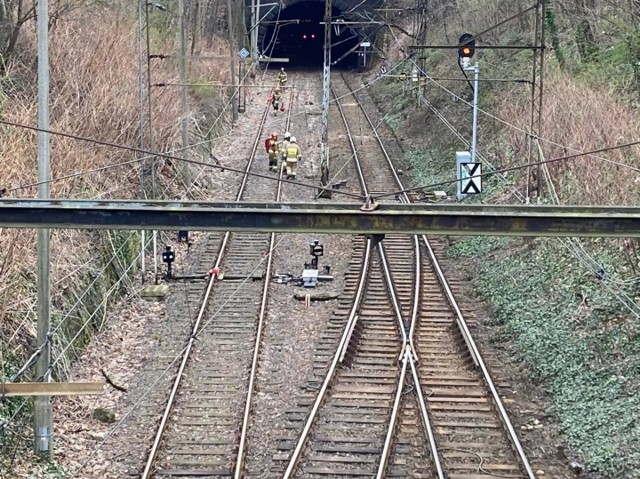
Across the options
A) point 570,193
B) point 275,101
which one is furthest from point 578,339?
point 275,101

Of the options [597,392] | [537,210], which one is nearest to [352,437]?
[597,392]

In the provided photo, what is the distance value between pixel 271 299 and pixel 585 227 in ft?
27.6

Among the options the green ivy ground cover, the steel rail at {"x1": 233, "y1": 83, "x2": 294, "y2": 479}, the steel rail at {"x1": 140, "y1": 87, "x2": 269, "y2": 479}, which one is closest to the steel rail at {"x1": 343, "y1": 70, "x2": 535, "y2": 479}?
the green ivy ground cover

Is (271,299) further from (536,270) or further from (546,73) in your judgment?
(546,73)

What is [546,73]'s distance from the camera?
73.7 ft

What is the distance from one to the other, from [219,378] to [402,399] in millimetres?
2473

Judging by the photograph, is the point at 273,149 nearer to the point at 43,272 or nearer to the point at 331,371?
the point at 331,371

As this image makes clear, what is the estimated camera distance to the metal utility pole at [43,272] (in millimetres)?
8625

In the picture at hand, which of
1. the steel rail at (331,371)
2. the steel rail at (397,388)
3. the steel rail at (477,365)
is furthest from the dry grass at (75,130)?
the steel rail at (477,365)

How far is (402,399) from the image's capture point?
10.6 m

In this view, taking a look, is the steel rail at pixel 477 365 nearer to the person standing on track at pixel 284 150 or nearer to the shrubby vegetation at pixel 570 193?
the shrubby vegetation at pixel 570 193

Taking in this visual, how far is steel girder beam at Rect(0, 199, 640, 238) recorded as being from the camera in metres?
6.36

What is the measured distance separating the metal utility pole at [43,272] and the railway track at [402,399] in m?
2.59

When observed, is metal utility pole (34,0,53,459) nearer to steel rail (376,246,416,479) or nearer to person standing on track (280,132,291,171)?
steel rail (376,246,416,479)
